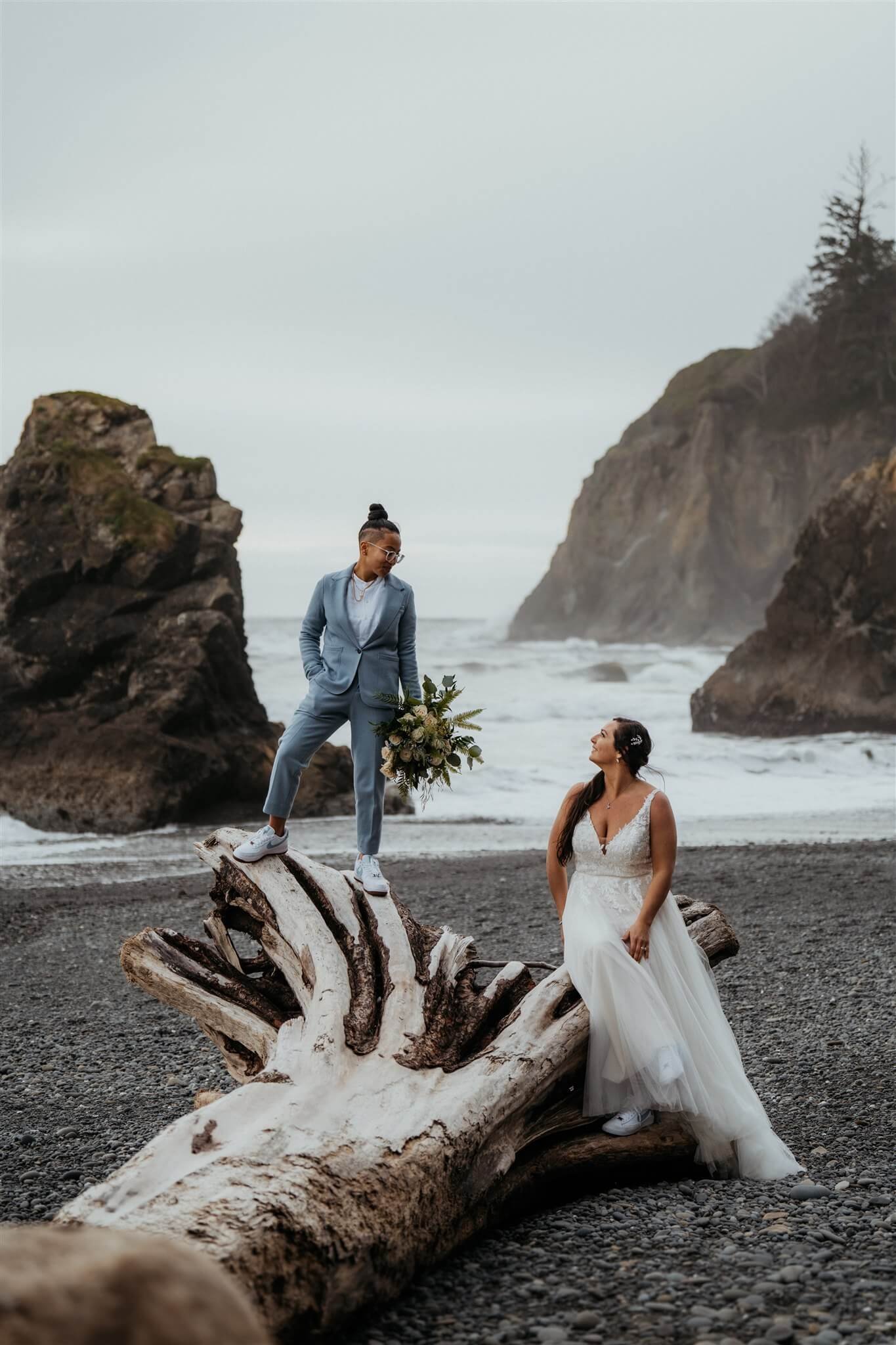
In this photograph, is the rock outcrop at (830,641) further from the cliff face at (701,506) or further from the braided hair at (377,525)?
the braided hair at (377,525)

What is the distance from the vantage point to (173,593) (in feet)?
70.9

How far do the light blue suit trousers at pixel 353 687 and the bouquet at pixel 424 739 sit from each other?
0.30ft

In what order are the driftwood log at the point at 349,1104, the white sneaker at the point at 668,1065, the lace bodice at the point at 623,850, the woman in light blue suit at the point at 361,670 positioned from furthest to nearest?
1. the woman in light blue suit at the point at 361,670
2. the lace bodice at the point at 623,850
3. the white sneaker at the point at 668,1065
4. the driftwood log at the point at 349,1104

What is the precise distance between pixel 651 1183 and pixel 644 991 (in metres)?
0.83

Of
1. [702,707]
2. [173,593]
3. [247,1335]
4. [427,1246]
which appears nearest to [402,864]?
[173,593]

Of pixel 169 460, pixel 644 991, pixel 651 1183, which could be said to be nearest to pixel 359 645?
pixel 644 991

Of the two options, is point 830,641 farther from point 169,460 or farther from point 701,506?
point 701,506

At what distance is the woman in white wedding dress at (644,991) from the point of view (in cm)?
514

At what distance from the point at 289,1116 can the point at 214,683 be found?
1731 centimetres

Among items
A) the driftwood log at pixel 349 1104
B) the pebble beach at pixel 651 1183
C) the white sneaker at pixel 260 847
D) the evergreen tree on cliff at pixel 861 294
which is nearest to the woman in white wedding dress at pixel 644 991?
the driftwood log at pixel 349 1104

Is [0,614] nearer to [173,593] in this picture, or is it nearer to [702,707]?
[173,593]

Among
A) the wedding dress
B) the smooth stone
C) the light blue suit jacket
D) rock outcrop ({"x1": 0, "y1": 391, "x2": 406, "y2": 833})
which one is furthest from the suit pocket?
rock outcrop ({"x1": 0, "y1": 391, "x2": 406, "y2": 833})

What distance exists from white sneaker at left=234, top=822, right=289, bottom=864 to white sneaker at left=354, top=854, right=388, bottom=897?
0.43 meters

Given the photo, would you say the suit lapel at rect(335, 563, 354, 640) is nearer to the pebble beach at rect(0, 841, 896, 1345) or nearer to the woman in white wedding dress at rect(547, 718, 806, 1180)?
the woman in white wedding dress at rect(547, 718, 806, 1180)
